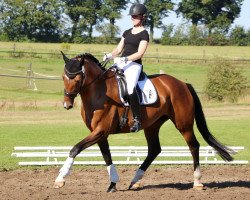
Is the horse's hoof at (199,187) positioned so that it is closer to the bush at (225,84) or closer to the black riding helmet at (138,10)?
the black riding helmet at (138,10)

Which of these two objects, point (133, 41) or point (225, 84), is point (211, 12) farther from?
point (133, 41)

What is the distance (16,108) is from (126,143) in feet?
35.6

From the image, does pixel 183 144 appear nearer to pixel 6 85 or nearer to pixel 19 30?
pixel 6 85

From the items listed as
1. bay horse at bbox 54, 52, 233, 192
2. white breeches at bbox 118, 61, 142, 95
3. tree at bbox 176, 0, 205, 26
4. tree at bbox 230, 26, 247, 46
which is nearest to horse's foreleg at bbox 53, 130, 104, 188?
bay horse at bbox 54, 52, 233, 192

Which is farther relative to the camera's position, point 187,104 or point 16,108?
point 16,108

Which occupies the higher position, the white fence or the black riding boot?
the black riding boot

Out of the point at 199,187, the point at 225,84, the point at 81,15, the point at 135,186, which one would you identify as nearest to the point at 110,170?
the point at 135,186

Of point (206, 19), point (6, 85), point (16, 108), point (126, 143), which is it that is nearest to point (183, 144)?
point (126, 143)

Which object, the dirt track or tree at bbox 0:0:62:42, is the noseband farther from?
tree at bbox 0:0:62:42

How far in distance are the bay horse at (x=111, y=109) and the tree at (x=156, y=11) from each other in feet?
232

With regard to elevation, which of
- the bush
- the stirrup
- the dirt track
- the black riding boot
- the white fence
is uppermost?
the black riding boot

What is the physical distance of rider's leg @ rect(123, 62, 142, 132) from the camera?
1021 centimetres

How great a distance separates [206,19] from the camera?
88062 mm

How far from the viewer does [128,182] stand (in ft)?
39.2
